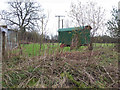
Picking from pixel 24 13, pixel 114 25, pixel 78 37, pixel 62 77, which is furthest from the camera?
pixel 24 13

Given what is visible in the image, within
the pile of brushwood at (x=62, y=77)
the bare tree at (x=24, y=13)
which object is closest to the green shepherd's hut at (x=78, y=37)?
the pile of brushwood at (x=62, y=77)

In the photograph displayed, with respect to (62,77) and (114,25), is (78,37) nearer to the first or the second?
(114,25)

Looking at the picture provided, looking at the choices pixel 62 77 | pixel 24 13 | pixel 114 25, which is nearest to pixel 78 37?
pixel 114 25

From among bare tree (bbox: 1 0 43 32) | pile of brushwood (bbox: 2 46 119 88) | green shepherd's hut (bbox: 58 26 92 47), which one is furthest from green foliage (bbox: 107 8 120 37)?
bare tree (bbox: 1 0 43 32)

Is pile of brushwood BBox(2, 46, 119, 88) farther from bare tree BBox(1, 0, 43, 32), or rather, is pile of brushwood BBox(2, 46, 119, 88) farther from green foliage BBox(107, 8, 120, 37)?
bare tree BBox(1, 0, 43, 32)

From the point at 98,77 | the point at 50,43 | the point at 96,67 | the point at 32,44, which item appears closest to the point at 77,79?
the point at 98,77

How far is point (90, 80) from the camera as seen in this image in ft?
7.86

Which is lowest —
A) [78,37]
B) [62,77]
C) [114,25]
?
[62,77]

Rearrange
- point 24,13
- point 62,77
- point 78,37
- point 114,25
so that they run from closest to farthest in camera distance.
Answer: point 62,77 → point 114,25 → point 78,37 → point 24,13

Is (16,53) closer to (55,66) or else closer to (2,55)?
(2,55)

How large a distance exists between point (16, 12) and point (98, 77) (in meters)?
21.9

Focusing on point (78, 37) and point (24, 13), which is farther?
point (24, 13)

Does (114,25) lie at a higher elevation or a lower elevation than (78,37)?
higher

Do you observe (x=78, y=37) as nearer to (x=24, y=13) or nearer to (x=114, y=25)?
(x=114, y=25)
